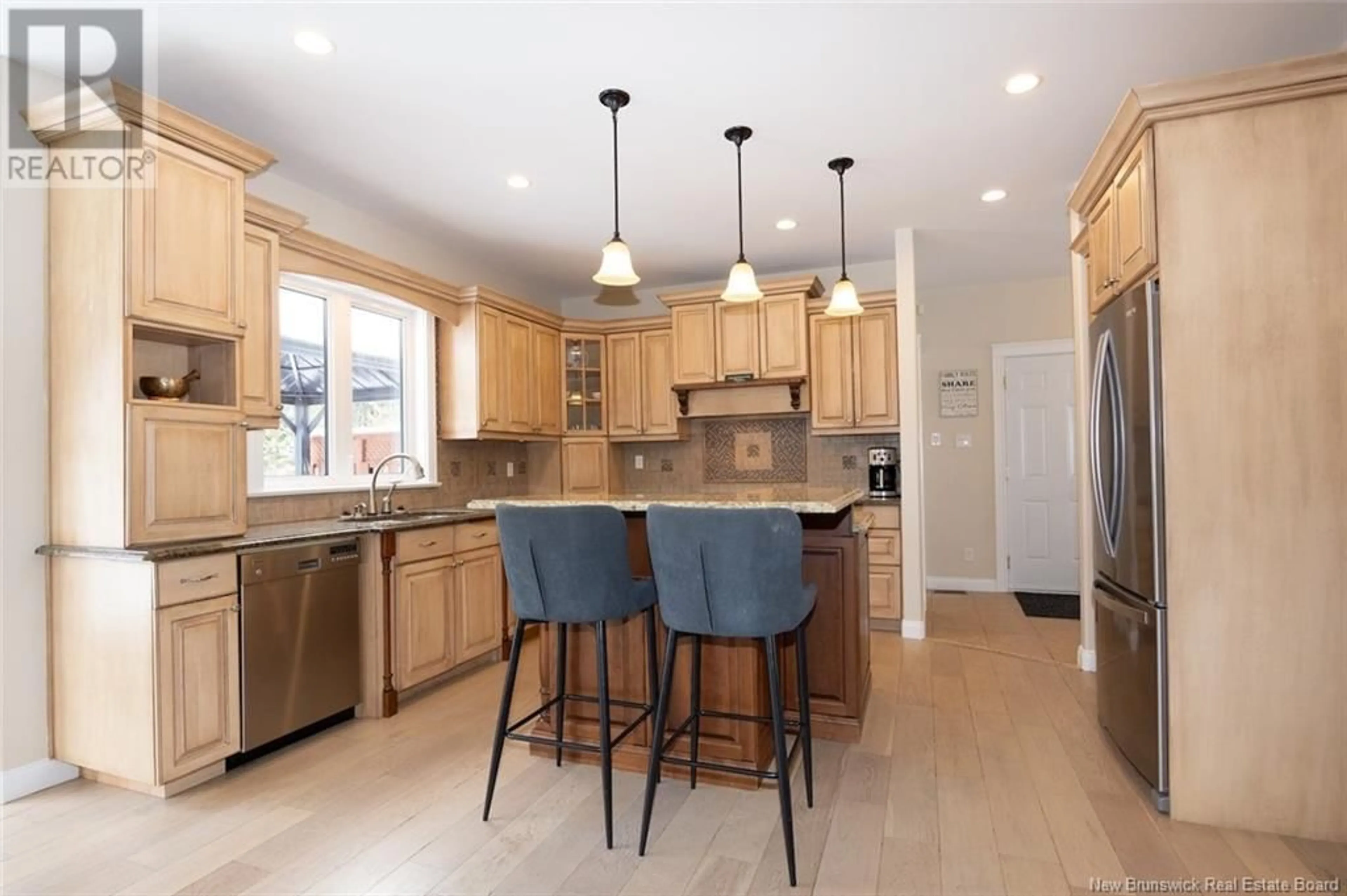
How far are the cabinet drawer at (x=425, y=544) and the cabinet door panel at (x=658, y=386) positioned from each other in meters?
2.19

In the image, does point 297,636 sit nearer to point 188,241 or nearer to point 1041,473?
point 188,241

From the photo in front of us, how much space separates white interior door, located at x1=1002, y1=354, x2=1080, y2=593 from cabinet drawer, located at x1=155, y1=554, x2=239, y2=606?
5.68 metres

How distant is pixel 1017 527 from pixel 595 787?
15.7ft

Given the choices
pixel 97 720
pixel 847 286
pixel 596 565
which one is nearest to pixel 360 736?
pixel 97 720

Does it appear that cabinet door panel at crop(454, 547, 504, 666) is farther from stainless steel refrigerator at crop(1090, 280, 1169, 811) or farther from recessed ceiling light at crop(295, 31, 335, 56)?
stainless steel refrigerator at crop(1090, 280, 1169, 811)

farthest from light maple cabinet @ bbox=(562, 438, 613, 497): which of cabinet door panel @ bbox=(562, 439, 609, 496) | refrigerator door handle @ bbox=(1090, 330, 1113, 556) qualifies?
refrigerator door handle @ bbox=(1090, 330, 1113, 556)

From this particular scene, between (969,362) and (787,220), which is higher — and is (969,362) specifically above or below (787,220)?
below

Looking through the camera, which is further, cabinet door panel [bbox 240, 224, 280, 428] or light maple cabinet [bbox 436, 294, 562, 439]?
light maple cabinet [bbox 436, 294, 562, 439]

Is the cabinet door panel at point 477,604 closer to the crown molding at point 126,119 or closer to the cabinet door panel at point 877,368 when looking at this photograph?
the crown molding at point 126,119

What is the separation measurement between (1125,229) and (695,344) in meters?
3.11

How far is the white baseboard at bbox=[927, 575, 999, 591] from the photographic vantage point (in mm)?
5969

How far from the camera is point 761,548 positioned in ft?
6.53

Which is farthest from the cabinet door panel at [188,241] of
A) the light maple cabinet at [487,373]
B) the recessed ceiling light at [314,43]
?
the light maple cabinet at [487,373]

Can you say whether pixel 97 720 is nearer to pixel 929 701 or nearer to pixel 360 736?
pixel 360 736
